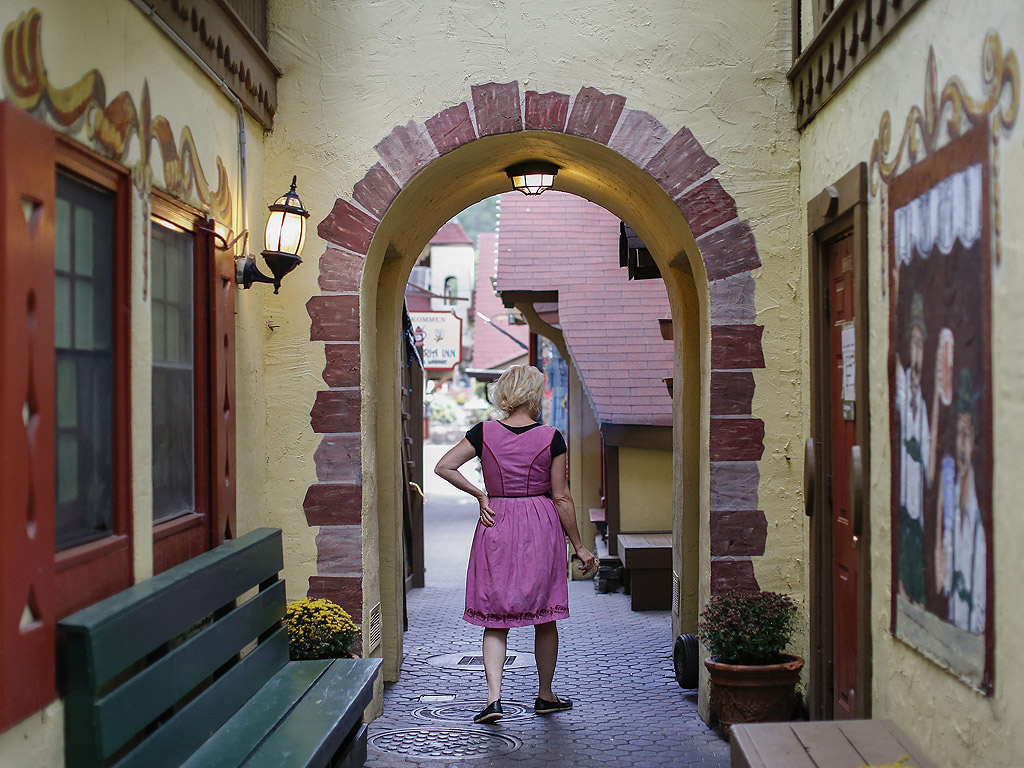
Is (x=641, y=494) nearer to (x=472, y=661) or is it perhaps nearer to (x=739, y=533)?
(x=472, y=661)

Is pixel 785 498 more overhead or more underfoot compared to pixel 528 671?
more overhead

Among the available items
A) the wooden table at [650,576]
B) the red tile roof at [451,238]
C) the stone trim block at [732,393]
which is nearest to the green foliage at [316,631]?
the stone trim block at [732,393]

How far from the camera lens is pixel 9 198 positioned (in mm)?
2643

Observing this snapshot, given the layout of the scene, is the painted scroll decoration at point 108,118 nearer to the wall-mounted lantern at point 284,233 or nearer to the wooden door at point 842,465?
the wall-mounted lantern at point 284,233

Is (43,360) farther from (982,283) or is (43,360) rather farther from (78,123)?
(982,283)

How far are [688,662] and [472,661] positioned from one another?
1.66 metres

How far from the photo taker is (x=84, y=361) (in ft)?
10.7

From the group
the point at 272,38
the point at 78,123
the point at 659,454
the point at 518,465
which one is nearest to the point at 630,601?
the point at 659,454

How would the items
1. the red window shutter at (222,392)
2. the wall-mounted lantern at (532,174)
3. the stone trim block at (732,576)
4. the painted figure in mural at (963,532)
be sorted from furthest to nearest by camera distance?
the wall-mounted lantern at (532,174) < the stone trim block at (732,576) < the red window shutter at (222,392) < the painted figure in mural at (963,532)

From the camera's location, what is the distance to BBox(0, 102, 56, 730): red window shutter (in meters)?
2.62

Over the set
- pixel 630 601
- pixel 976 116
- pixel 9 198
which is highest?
pixel 976 116

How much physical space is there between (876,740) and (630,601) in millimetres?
6144

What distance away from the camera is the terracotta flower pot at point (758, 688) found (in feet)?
15.5

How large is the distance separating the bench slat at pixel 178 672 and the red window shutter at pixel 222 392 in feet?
1.19
